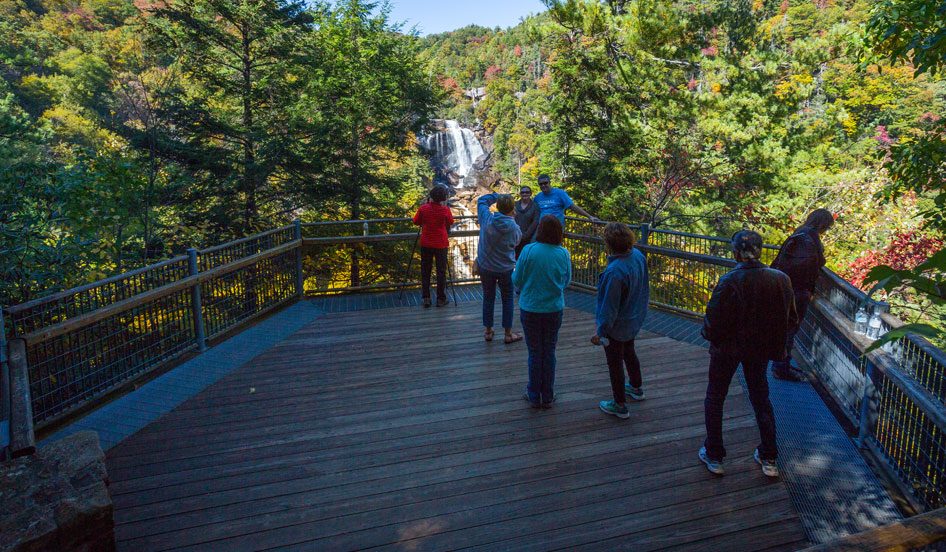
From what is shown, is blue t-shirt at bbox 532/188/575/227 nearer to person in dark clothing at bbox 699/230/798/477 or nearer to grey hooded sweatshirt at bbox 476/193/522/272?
grey hooded sweatshirt at bbox 476/193/522/272

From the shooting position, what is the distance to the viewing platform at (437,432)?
314 centimetres

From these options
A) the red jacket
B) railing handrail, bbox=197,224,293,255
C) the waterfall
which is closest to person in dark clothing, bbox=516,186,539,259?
the red jacket

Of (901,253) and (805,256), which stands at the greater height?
(805,256)

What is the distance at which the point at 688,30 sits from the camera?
1930cm

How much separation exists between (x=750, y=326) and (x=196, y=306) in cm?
527

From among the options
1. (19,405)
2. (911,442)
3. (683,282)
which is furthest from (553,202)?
(19,405)

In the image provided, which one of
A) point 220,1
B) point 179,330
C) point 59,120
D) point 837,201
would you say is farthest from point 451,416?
point 59,120

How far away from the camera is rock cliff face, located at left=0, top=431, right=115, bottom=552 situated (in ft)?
7.74

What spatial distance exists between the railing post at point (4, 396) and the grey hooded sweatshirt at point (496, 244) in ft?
13.0

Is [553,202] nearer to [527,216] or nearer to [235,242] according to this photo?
[527,216]

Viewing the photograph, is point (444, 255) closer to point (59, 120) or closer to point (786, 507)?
point (786, 507)

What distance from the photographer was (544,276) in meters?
4.38

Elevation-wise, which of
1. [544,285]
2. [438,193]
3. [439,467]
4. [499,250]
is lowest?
[439,467]

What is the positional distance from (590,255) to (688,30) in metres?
14.8
